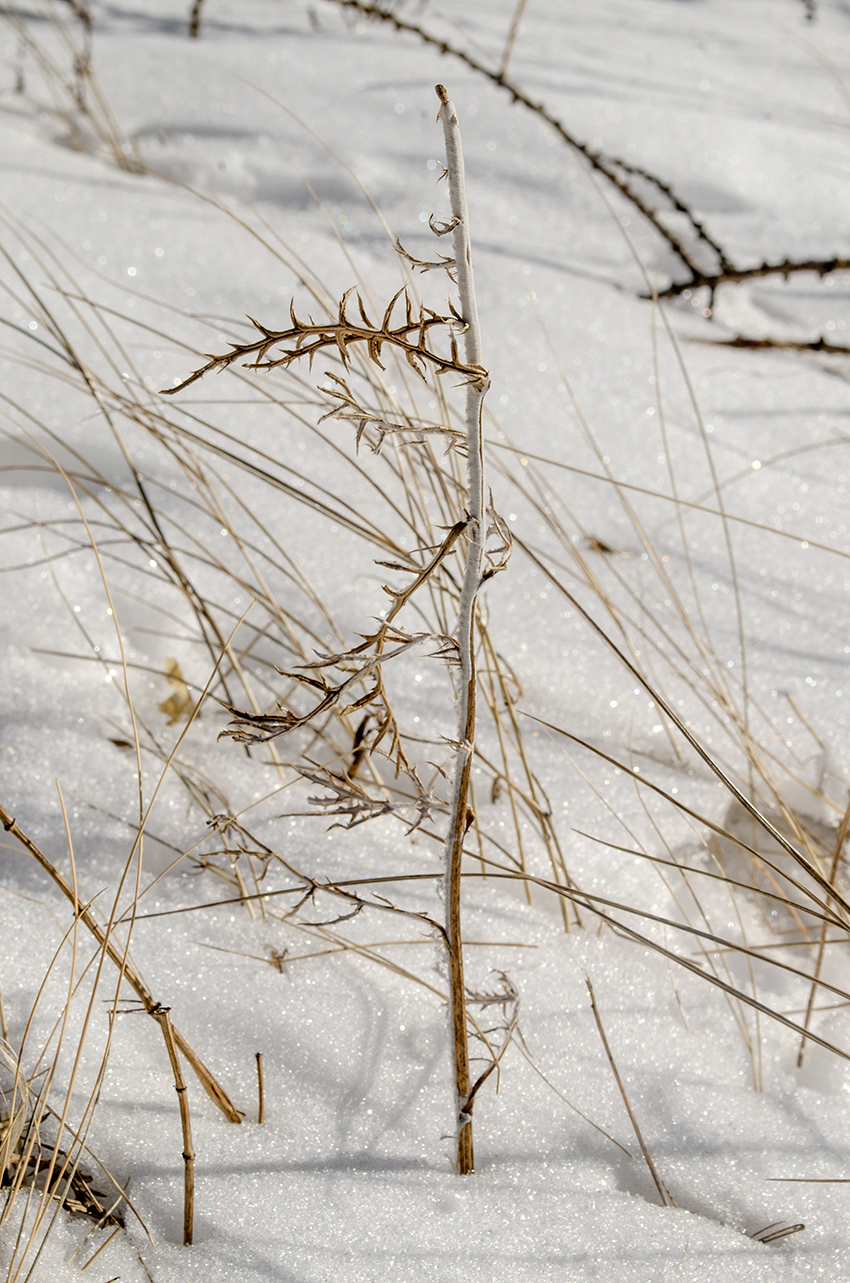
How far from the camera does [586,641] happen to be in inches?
49.4

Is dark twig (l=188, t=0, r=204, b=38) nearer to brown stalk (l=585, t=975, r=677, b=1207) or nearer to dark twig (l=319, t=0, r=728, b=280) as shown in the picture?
dark twig (l=319, t=0, r=728, b=280)

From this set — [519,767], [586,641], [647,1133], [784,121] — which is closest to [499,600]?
[586,641]

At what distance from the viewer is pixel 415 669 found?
1.20 m

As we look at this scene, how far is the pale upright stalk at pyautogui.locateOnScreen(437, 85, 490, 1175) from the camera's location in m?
0.41

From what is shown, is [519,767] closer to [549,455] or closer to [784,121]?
[549,455]

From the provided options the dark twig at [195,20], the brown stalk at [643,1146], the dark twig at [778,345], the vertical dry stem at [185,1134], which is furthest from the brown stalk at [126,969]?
the dark twig at [195,20]

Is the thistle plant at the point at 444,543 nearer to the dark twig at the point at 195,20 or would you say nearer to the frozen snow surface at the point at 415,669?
the frozen snow surface at the point at 415,669

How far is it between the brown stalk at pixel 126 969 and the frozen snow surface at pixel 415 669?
1.2 inches

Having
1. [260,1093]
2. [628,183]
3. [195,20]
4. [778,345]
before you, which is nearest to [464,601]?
[260,1093]

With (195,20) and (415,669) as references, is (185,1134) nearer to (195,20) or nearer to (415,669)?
(415,669)

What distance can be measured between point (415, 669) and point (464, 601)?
67cm

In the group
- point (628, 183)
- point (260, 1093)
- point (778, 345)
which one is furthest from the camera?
point (628, 183)

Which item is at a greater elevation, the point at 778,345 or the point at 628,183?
the point at 628,183

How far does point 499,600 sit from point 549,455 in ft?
1.07
